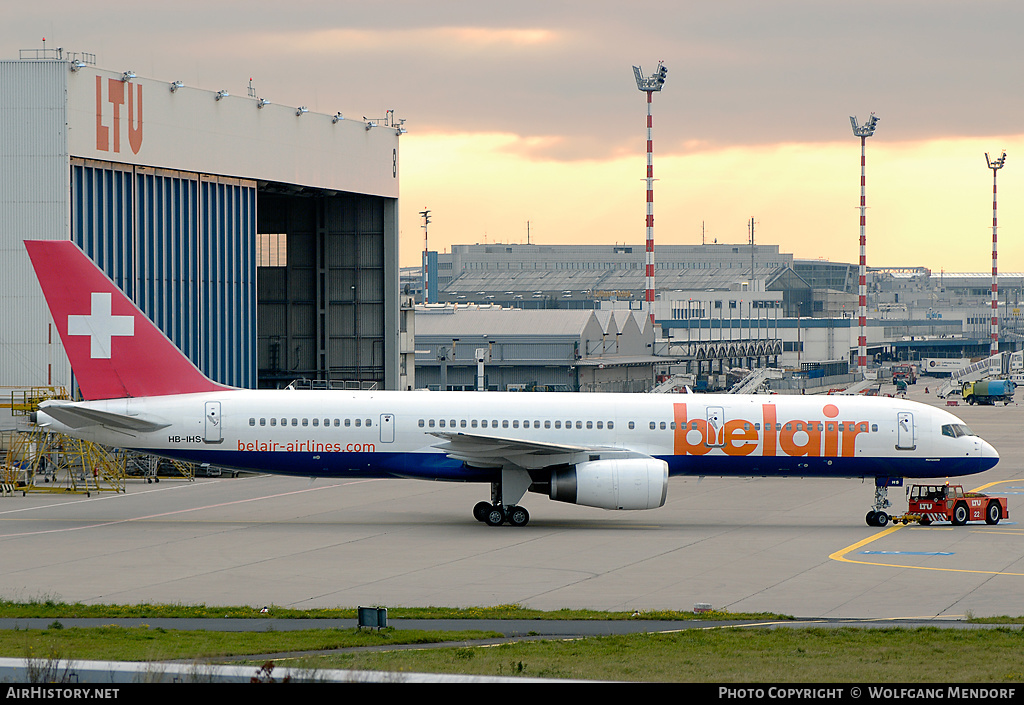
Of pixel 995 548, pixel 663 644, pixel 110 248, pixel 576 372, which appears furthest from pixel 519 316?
pixel 663 644

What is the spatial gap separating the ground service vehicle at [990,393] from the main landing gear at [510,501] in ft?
262

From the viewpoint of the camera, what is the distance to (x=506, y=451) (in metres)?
34.0

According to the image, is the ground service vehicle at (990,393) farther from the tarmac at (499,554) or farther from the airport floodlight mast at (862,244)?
the tarmac at (499,554)

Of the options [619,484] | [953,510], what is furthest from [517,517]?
[953,510]

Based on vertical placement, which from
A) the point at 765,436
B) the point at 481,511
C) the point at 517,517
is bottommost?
the point at 517,517

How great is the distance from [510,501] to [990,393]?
263 ft

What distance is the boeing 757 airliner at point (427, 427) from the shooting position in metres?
34.8

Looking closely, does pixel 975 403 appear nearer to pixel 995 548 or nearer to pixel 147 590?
pixel 995 548

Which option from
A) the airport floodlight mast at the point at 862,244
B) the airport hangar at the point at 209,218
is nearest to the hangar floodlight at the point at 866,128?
the airport floodlight mast at the point at 862,244

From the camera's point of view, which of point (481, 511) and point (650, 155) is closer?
point (481, 511)

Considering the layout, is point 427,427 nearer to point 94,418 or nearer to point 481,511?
point 481,511

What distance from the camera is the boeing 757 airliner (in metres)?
34.8

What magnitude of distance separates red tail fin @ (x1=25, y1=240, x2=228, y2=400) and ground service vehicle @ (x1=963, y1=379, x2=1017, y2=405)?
278 ft

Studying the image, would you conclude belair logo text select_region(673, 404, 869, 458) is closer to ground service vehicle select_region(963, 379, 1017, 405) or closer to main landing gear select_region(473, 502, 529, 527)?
main landing gear select_region(473, 502, 529, 527)
